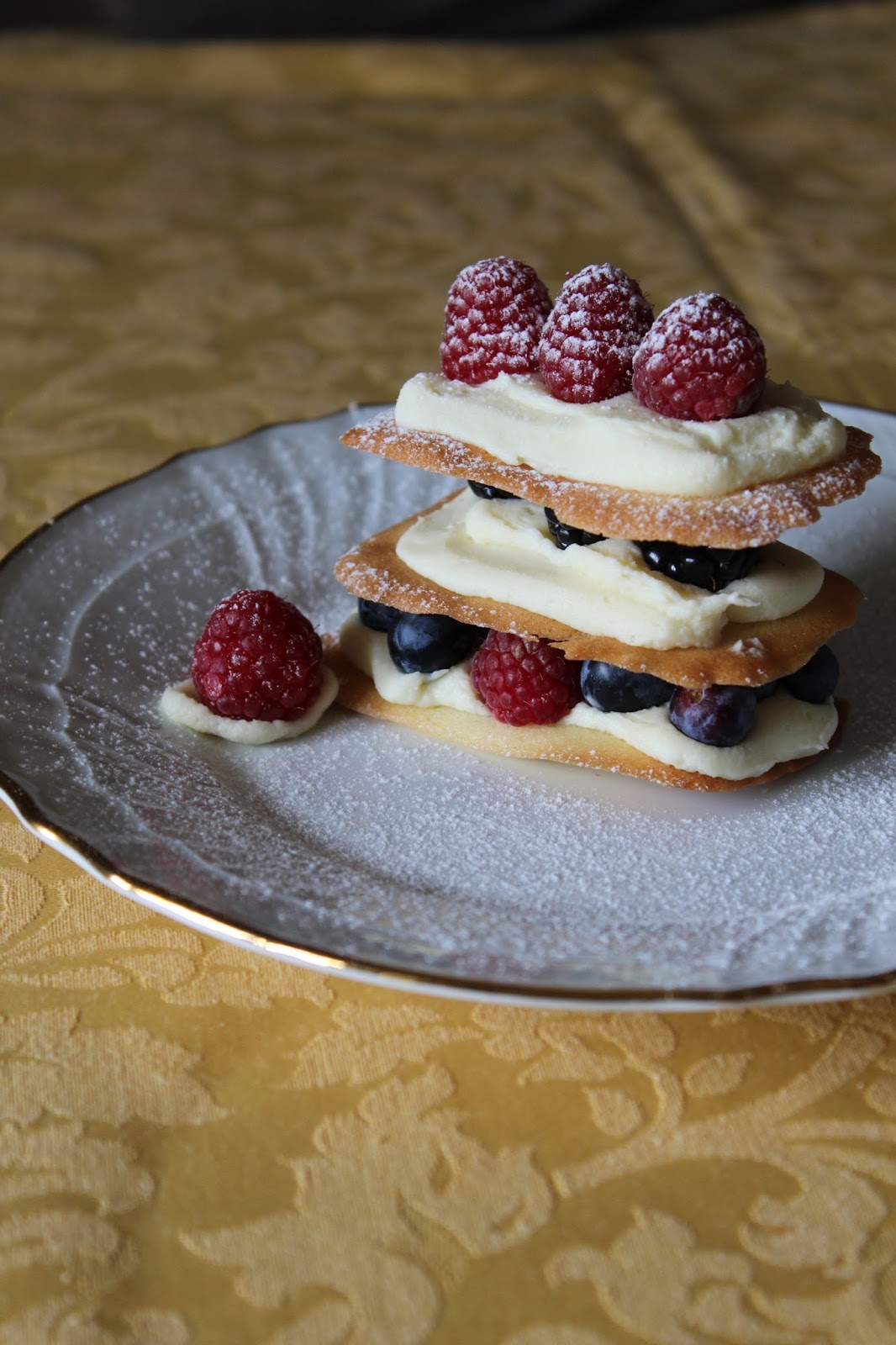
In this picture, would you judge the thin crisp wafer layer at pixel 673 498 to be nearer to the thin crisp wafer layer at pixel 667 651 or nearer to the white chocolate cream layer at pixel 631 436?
the white chocolate cream layer at pixel 631 436

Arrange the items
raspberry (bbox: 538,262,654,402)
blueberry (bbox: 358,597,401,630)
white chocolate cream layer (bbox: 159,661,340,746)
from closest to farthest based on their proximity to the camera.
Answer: raspberry (bbox: 538,262,654,402), white chocolate cream layer (bbox: 159,661,340,746), blueberry (bbox: 358,597,401,630)

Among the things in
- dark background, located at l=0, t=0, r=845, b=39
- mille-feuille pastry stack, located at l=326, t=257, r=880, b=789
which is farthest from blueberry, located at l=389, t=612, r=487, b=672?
dark background, located at l=0, t=0, r=845, b=39

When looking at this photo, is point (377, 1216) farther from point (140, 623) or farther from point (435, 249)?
point (435, 249)

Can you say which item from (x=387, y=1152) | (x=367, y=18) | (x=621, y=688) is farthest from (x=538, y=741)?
(x=367, y=18)

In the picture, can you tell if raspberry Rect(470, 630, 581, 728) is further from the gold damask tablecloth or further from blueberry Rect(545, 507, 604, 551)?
the gold damask tablecloth

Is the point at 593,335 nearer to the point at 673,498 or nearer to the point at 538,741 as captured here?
the point at 673,498

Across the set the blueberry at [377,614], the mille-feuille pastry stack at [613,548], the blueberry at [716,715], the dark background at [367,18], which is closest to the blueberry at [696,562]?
the mille-feuille pastry stack at [613,548]
